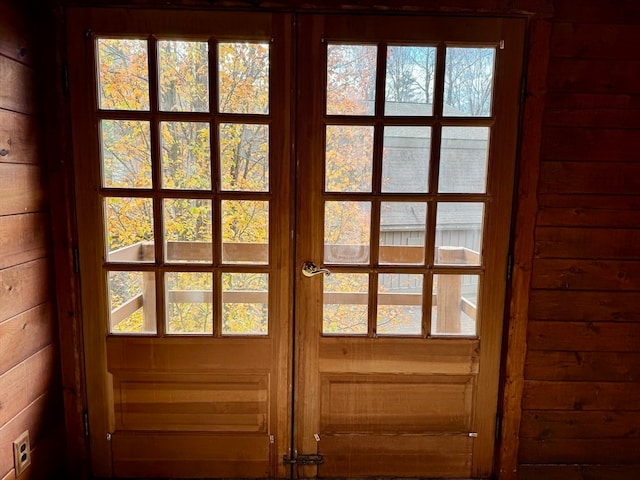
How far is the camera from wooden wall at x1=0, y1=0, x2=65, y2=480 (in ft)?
4.60

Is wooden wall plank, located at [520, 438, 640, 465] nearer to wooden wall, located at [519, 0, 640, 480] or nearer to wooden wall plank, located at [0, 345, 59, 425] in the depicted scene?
wooden wall, located at [519, 0, 640, 480]

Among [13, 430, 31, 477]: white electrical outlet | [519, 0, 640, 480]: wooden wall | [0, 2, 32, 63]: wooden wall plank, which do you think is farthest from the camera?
[519, 0, 640, 480]: wooden wall

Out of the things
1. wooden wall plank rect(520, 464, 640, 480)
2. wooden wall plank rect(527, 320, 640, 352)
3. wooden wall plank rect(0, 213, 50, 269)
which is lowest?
wooden wall plank rect(520, 464, 640, 480)

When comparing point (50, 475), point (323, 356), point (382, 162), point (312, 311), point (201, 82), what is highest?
point (201, 82)

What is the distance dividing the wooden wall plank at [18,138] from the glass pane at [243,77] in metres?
0.67

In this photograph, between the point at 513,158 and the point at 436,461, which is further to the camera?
the point at 436,461

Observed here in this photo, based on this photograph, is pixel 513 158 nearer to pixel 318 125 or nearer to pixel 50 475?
pixel 318 125

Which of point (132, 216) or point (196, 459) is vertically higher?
point (132, 216)

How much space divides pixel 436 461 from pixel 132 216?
1.58 meters

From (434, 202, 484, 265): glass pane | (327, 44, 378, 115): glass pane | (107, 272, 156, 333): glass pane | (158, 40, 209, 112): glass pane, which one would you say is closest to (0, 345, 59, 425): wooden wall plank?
(107, 272, 156, 333): glass pane

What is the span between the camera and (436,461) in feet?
5.77

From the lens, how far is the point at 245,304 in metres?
1.69

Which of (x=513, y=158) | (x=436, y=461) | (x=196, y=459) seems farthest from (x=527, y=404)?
(x=196, y=459)

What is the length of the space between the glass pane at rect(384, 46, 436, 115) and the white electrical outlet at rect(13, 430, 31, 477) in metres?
1.77
